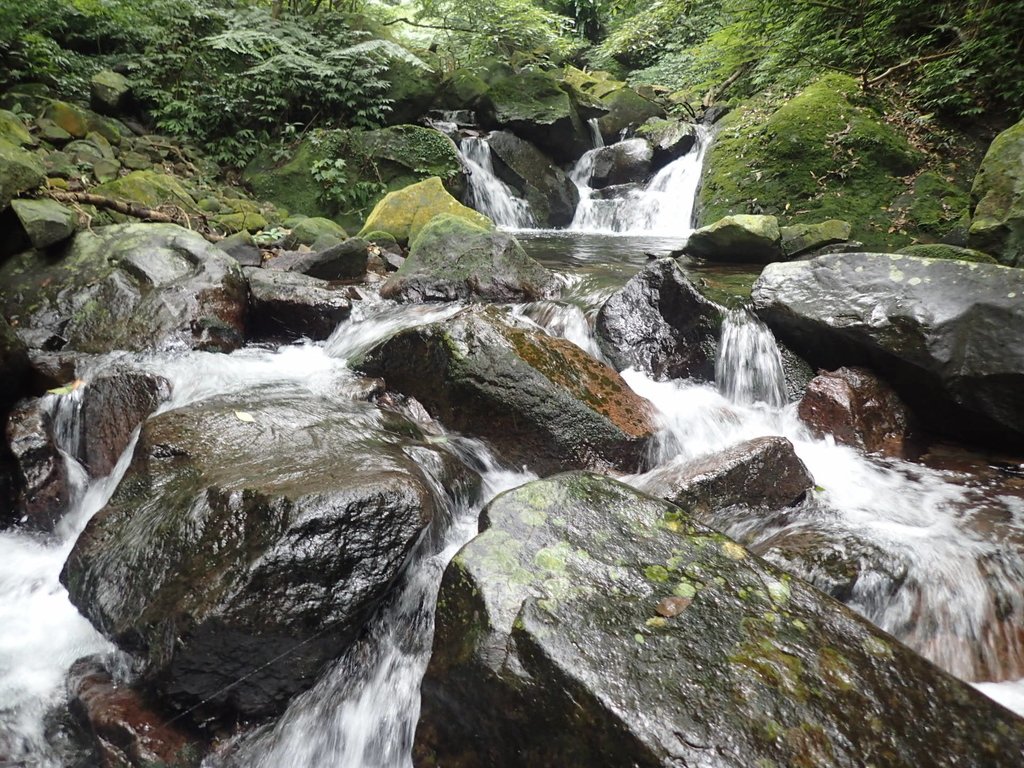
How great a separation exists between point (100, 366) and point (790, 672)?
4.75 metres

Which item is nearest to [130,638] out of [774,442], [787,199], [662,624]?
[662,624]

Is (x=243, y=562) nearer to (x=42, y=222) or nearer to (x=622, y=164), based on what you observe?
(x=42, y=222)

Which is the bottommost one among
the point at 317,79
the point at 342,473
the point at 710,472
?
the point at 710,472

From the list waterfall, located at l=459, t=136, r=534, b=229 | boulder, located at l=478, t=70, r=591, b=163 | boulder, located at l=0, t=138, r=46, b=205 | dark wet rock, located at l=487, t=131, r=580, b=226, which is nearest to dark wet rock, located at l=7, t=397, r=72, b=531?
boulder, located at l=0, t=138, r=46, b=205

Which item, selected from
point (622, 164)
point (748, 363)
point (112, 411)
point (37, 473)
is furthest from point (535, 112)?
point (37, 473)

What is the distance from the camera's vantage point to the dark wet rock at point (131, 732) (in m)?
2.09

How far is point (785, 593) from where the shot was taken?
2.00m

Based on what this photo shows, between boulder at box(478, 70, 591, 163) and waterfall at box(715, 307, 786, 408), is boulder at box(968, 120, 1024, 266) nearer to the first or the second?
waterfall at box(715, 307, 786, 408)

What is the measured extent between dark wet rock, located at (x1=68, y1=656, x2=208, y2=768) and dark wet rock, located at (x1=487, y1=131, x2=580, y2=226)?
34.9 feet

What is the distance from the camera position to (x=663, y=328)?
4.96 meters

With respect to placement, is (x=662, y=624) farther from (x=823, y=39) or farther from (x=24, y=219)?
(x=823, y=39)

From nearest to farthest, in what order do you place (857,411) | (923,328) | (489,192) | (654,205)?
(923,328), (857,411), (654,205), (489,192)

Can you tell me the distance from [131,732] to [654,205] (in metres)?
11.0

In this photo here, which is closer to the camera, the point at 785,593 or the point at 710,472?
the point at 785,593
